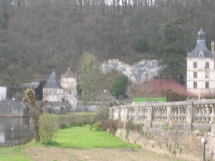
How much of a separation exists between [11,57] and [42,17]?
20.6 meters

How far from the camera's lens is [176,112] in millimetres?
14656

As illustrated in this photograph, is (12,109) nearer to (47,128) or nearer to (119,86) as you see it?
(119,86)

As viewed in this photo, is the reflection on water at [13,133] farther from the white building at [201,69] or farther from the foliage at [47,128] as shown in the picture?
the white building at [201,69]

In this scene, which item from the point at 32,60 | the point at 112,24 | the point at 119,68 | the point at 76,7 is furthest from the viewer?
the point at 76,7

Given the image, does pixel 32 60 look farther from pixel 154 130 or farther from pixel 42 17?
pixel 154 130

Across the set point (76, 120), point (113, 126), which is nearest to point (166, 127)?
point (113, 126)

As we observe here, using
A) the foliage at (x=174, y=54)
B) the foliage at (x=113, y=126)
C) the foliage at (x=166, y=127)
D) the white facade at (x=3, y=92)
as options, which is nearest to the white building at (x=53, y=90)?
the white facade at (x=3, y=92)

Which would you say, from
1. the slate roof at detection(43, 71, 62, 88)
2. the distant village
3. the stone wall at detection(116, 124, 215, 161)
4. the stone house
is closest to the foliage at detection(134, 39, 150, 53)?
the distant village

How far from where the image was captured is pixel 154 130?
1642 centimetres

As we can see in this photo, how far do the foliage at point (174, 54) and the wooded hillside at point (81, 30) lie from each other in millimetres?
11311

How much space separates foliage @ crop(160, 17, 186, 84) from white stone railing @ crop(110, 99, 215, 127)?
52229 millimetres

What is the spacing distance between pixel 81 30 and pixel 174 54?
38409 millimetres

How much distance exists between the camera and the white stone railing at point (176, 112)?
12116 mm

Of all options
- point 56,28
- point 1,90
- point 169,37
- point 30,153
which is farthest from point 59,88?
point 30,153
